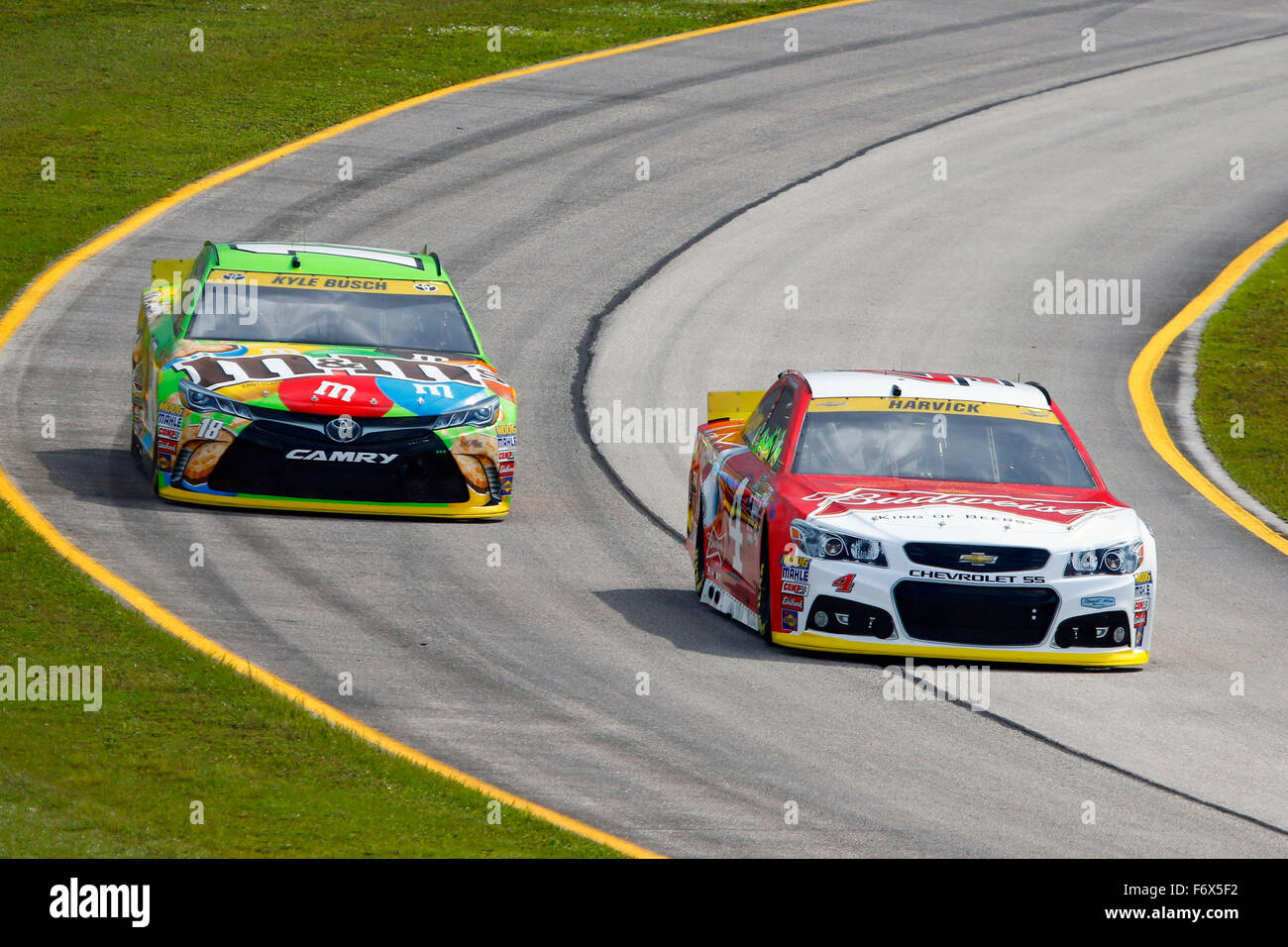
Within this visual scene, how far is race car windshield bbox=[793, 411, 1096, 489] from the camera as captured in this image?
11.5 m

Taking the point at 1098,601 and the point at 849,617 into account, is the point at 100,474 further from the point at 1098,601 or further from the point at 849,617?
the point at 1098,601

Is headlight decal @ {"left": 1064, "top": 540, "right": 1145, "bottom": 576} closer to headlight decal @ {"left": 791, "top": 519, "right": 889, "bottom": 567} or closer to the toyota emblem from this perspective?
headlight decal @ {"left": 791, "top": 519, "right": 889, "bottom": 567}

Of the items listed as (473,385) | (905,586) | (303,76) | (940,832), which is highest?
(303,76)

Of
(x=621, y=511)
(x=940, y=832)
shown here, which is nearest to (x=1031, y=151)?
(x=621, y=511)

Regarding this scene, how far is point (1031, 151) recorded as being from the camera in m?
29.1

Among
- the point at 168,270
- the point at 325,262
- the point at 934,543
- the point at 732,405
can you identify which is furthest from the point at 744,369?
the point at 934,543

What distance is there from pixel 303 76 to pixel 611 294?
1046cm

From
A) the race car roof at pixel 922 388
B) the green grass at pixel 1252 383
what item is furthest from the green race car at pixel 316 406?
the green grass at pixel 1252 383

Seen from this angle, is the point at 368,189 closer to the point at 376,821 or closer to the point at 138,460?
the point at 138,460

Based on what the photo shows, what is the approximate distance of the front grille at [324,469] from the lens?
1308cm

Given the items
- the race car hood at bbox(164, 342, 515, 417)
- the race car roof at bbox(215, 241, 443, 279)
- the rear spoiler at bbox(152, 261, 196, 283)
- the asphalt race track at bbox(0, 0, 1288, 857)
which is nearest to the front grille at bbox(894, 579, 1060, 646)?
the asphalt race track at bbox(0, 0, 1288, 857)

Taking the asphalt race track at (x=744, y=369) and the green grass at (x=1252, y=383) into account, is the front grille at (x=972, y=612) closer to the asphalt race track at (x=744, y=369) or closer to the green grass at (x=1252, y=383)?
the asphalt race track at (x=744, y=369)

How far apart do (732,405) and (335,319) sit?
10.0ft

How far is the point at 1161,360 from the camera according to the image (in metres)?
21.0
